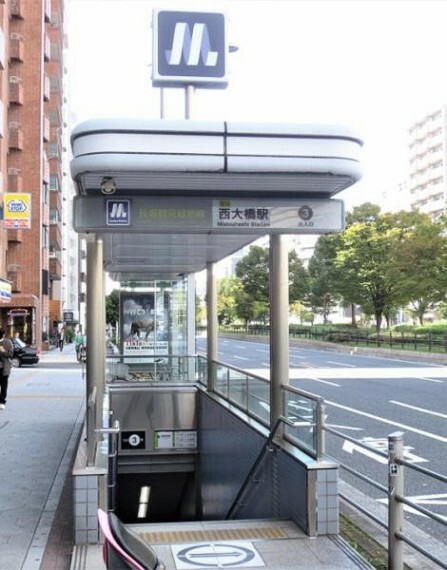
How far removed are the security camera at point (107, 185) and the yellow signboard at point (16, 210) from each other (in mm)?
27606

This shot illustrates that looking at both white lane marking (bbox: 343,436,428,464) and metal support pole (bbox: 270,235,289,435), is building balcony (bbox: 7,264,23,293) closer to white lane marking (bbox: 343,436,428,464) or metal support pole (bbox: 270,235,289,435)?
white lane marking (bbox: 343,436,428,464)

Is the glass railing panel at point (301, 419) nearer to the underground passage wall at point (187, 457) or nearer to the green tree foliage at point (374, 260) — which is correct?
the underground passage wall at point (187, 457)

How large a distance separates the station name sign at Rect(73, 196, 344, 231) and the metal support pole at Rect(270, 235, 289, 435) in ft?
1.90

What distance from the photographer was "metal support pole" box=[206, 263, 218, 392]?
12.3 m

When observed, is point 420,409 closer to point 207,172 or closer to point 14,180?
point 207,172

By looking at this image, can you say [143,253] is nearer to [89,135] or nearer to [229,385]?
[229,385]

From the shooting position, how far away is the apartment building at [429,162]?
10812cm

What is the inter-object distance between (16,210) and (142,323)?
61.3 ft

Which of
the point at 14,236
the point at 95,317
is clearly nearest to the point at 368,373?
the point at 95,317

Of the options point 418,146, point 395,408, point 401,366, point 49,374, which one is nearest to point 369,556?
point 395,408

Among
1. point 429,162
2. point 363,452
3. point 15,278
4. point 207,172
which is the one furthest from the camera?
point 429,162

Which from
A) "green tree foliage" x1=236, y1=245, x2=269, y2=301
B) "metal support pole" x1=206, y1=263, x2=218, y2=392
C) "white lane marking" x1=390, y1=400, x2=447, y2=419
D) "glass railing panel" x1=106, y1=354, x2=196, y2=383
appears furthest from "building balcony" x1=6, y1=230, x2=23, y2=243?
"metal support pole" x1=206, y1=263, x2=218, y2=392

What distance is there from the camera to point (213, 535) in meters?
5.93

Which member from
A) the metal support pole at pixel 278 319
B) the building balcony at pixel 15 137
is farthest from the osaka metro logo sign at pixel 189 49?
the building balcony at pixel 15 137
